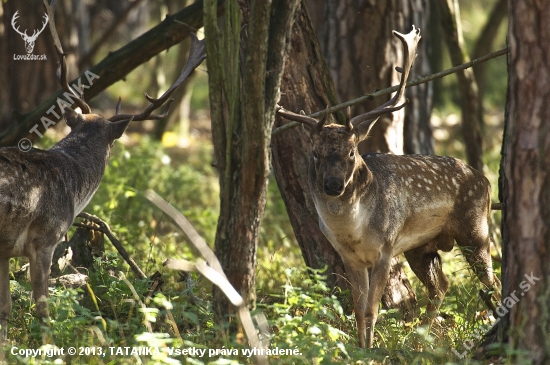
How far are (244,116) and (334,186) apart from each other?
4.96 ft

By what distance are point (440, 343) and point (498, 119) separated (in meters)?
14.3

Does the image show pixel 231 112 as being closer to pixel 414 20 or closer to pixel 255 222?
pixel 255 222

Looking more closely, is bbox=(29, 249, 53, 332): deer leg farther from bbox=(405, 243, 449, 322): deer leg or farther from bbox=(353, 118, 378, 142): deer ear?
bbox=(405, 243, 449, 322): deer leg

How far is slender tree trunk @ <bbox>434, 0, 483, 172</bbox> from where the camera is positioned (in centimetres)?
890

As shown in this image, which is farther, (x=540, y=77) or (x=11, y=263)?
(x=11, y=263)

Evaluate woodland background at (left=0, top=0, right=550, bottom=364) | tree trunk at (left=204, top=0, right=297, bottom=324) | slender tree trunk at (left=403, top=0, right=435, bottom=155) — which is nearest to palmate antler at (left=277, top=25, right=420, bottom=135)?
woodland background at (left=0, top=0, right=550, bottom=364)

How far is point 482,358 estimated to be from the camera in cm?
504

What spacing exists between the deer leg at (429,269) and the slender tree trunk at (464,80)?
2357 mm

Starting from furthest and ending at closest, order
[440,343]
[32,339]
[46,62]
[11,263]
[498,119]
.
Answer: [498,119] → [46,62] → [11,263] → [32,339] → [440,343]

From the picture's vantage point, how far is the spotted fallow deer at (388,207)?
6336 mm

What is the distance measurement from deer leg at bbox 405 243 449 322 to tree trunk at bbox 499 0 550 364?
240cm

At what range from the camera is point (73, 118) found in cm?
720

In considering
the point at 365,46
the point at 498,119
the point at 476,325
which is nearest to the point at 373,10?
the point at 365,46

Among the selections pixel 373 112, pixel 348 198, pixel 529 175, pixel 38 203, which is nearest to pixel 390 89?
pixel 373 112
